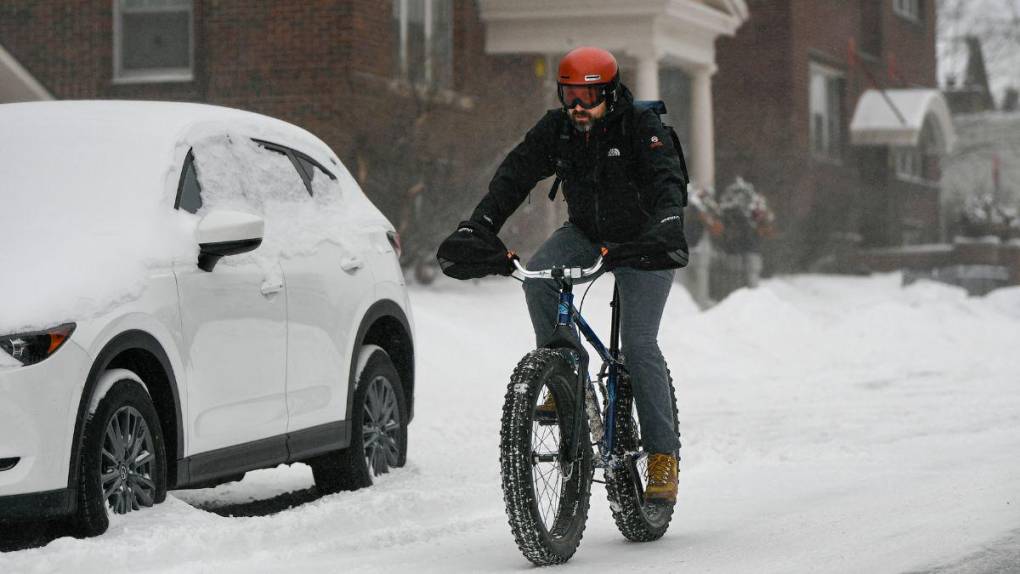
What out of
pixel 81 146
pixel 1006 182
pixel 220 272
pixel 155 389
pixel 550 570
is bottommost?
pixel 550 570

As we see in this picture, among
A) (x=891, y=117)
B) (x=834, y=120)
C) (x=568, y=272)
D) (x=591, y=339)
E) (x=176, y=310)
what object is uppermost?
(x=891, y=117)

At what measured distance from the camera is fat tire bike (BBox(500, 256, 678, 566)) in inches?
250

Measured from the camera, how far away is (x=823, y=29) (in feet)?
112

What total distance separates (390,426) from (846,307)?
1788 cm

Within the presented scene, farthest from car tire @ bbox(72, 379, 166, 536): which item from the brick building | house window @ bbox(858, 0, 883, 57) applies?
house window @ bbox(858, 0, 883, 57)

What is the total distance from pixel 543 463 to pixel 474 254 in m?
0.85

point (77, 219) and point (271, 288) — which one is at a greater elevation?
point (77, 219)

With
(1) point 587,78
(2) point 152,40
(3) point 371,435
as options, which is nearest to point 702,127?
(2) point 152,40

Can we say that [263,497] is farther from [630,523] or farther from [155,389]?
[630,523]

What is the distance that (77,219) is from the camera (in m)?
7.21

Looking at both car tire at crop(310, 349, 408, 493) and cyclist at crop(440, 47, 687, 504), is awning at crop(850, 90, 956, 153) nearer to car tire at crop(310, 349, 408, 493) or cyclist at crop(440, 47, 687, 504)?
car tire at crop(310, 349, 408, 493)

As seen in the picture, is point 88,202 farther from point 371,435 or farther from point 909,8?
point 909,8

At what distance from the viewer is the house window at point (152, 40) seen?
2141cm

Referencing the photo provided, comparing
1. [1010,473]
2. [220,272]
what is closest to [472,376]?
[1010,473]
